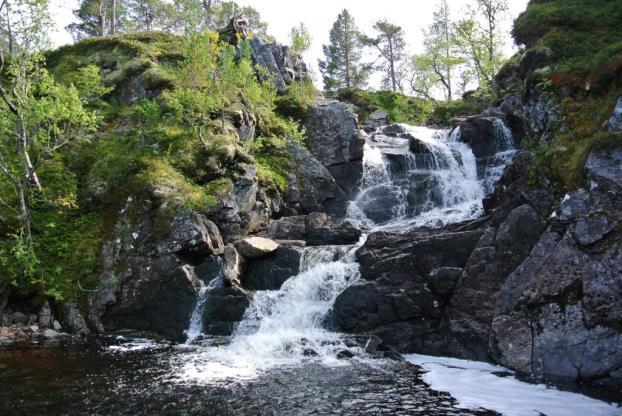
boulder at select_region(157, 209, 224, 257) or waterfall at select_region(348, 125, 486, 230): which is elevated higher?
waterfall at select_region(348, 125, 486, 230)

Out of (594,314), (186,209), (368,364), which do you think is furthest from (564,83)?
(186,209)

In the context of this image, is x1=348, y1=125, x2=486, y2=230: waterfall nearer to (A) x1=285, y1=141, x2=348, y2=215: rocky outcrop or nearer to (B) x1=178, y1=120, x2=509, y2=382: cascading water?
(B) x1=178, y1=120, x2=509, y2=382: cascading water

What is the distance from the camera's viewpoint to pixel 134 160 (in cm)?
2278

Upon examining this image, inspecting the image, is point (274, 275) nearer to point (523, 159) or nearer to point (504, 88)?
point (523, 159)

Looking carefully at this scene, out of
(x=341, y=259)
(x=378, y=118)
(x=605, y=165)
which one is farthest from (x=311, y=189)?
(x=378, y=118)

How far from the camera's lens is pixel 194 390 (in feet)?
35.7

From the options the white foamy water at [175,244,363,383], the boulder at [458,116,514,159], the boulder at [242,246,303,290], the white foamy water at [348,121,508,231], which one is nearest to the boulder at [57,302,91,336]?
the white foamy water at [175,244,363,383]

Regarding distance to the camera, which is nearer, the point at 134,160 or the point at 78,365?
the point at 78,365

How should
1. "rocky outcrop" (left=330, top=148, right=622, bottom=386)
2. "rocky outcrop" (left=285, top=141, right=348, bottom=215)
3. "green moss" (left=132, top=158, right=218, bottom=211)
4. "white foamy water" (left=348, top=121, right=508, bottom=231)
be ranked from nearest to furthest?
"rocky outcrop" (left=330, top=148, right=622, bottom=386) < "green moss" (left=132, top=158, right=218, bottom=211) < "white foamy water" (left=348, top=121, right=508, bottom=231) < "rocky outcrop" (left=285, top=141, right=348, bottom=215)

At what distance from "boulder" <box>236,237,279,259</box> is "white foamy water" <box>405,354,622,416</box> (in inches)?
377

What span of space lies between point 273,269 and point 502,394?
1167 cm

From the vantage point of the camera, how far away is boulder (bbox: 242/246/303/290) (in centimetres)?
1983

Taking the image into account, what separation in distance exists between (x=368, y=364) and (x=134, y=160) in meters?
16.2

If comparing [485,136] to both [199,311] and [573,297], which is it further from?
[199,311]
